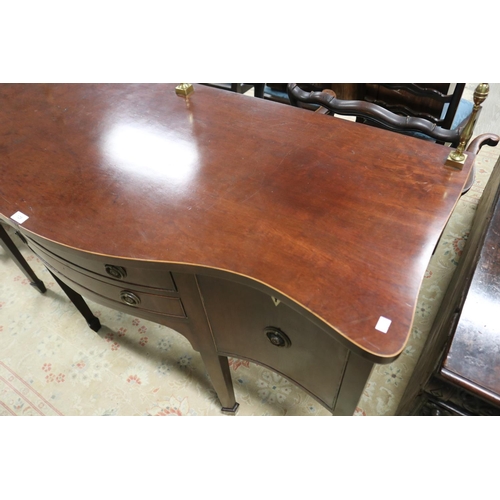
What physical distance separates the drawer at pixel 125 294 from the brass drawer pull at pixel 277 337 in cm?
20

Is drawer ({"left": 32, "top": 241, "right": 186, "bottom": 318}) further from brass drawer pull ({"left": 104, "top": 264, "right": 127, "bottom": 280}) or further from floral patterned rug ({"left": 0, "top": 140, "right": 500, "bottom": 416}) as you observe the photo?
floral patterned rug ({"left": 0, "top": 140, "right": 500, "bottom": 416})

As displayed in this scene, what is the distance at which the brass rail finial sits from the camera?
631 millimetres

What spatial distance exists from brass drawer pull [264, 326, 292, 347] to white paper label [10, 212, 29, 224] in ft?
1.73

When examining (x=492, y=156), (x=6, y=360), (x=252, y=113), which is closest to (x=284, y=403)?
(x=252, y=113)

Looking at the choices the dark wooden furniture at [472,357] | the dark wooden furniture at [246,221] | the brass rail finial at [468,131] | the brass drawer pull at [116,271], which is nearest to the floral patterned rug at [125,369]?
the dark wooden furniture at [246,221]

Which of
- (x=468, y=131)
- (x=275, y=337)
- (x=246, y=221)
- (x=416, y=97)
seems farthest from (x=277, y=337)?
(x=416, y=97)

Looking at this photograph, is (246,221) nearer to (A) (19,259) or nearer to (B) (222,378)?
(B) (222,378)

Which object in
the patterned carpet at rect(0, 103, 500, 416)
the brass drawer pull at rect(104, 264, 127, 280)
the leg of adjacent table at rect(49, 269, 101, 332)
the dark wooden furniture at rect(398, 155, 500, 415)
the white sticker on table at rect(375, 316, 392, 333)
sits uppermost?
the white sticker on table at rect(375, 316, 392, 333)

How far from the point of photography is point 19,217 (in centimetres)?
69

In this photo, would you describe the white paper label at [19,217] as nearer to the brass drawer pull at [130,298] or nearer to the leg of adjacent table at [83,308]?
the brass drawer pull at [130,298]

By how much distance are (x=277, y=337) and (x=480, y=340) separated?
35cm

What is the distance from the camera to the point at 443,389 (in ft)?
1.93

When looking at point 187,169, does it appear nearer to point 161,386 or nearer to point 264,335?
point 264,335

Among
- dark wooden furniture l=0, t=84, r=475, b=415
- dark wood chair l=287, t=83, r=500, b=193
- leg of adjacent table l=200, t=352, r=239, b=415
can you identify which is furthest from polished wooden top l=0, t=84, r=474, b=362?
leg of adjacent table l=200, t=352, r=239, b=415
